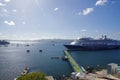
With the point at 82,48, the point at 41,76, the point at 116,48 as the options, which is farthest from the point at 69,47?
the point at 41,76

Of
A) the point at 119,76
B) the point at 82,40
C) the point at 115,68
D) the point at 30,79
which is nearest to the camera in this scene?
the point at 30,79

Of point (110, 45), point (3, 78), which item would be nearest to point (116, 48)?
point (110, 45)

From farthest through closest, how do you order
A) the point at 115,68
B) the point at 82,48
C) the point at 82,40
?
the point at 82,40, the point at 82,48, the point at 115,68

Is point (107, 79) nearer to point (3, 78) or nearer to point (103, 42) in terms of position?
point (3, 78)

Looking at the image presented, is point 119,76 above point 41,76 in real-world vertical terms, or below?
below

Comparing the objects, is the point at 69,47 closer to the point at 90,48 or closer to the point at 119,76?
the point at 90,48

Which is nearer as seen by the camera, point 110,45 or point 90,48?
point 90,48
